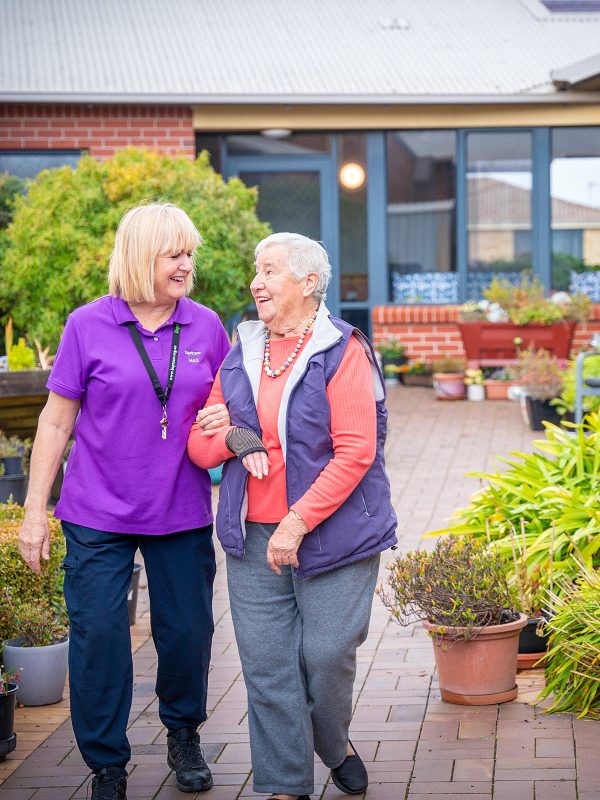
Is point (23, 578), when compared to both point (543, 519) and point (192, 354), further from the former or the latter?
point (543, 519)

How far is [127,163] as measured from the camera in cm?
952

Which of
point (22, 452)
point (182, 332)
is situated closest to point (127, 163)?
point (22, 452)

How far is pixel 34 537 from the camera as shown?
373 cm

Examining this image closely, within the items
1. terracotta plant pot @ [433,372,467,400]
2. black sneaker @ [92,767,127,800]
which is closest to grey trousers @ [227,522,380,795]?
black sneaker @ [92,767,127,800]

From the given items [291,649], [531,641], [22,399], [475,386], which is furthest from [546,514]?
[475,386]

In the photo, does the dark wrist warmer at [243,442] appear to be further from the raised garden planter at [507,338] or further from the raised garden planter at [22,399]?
the raised garden planter at [507,338]

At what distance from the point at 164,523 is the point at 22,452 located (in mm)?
4247

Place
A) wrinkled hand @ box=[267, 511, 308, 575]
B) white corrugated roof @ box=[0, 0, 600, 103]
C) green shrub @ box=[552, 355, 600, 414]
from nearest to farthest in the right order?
wrinkled hand @ box=[267, 511, 308, 575], green shrub @ box=[552, 355, 600, 414], white corrugated roof @ box=[0, 0, 600, 103]

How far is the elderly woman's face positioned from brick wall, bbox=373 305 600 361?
1100cm

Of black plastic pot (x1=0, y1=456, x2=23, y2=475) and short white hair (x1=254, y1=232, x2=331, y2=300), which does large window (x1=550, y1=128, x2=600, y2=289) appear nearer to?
black plastic pot (x1=0, y1=456, x2=23, y2=475)

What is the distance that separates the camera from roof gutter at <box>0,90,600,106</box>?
43.8 feet

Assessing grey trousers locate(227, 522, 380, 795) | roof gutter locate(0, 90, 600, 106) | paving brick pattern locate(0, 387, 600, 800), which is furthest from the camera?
roof gutter locate(0, 90, 600, 106)

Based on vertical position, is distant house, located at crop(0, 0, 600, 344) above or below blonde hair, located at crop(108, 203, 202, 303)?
above

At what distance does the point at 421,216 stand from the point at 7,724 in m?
11.5
